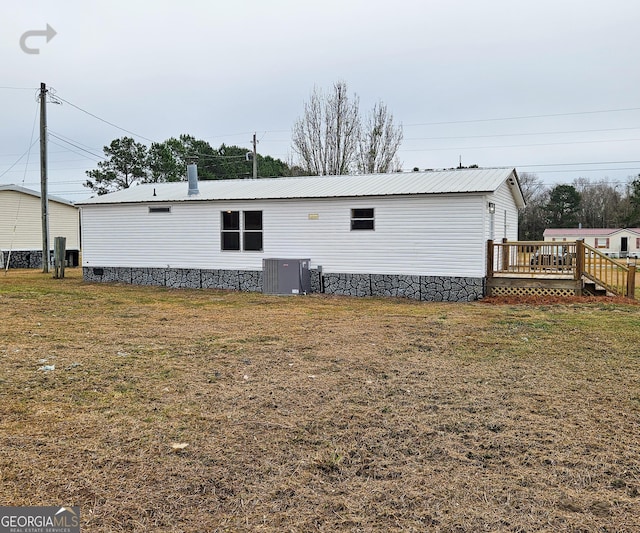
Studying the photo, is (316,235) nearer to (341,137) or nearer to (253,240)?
(253,240)

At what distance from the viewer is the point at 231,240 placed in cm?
1486

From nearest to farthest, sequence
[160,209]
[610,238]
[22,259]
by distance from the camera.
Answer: [160,209] < [22,259] < [610,238]

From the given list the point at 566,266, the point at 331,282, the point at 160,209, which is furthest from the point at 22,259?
the point at 566,266

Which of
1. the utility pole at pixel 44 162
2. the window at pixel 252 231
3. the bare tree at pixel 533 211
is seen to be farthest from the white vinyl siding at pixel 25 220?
the bare tree at pixel 533 211

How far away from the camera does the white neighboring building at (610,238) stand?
148 ft

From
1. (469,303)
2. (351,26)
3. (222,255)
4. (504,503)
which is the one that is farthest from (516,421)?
(351,26)

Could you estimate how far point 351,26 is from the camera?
13938mm

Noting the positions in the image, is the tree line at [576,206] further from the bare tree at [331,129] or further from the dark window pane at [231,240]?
the dark window pane at [231,240]

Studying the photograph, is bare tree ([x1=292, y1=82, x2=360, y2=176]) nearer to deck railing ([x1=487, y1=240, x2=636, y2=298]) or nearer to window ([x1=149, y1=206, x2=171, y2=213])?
window ([x1=149, y1=206, x2=171, y2=213])

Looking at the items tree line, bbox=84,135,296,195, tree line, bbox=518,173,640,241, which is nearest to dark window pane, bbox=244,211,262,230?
tree line, bbox=84,135,296,195

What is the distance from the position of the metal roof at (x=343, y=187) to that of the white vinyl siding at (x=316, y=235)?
0.66 feet

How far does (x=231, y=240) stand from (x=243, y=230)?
0.53 meters

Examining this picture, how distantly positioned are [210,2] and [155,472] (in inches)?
435

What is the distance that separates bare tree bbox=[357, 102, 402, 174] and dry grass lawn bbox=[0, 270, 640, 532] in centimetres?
2239
